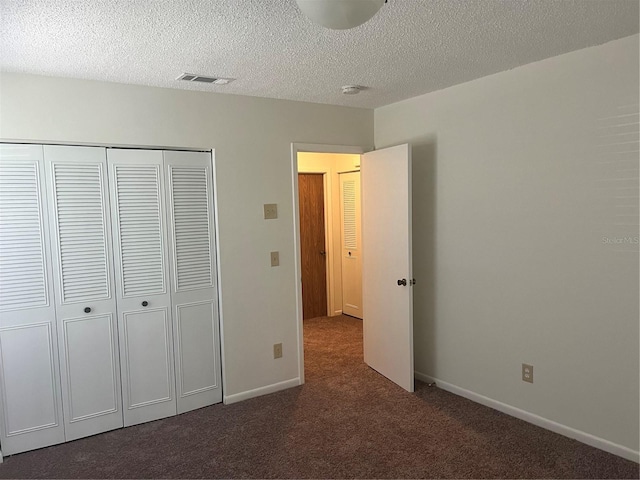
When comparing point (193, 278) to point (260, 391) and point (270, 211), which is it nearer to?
point (270, 211)

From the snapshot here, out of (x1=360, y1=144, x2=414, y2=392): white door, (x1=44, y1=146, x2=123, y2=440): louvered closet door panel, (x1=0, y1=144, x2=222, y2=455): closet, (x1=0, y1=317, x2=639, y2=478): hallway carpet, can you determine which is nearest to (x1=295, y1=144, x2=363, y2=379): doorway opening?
(x1=360, y1=144, x2=414, y2=392): white door

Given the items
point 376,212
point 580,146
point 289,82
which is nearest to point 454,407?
point 376,212

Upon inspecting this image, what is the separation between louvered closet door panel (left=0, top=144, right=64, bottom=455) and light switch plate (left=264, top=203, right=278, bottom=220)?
57.6 inches

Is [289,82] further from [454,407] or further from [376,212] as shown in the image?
[454,407]

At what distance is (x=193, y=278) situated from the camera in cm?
333

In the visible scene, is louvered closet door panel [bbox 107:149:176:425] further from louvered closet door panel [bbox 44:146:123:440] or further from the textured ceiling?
the textured ceiling

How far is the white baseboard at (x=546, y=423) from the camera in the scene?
259cm

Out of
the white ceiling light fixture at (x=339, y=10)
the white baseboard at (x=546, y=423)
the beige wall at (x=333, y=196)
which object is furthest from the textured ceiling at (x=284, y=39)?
the beige wall at (x=333, y=196)

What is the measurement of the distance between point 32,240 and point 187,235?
93cm

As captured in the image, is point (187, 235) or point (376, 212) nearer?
point (187, 235)

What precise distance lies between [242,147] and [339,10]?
2059mm

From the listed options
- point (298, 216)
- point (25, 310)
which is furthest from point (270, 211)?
point (25, 310)

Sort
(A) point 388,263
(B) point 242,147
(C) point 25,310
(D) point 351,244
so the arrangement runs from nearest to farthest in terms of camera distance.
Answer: (C) point 25,310 → (B) point 242,147 → (A) point 388,263 → (D) point 351,244

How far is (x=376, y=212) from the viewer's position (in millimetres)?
3834
